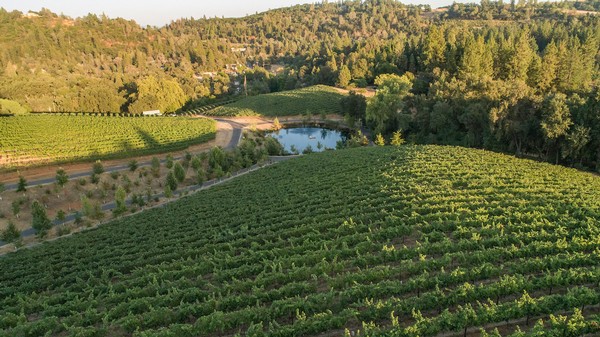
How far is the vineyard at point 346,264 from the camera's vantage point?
17.8m

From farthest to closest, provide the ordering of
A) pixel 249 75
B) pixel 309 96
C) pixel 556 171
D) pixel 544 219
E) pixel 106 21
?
pixel 106 21
pixel 249 75
pixel 309 96
pixel 556 171
pixel 544 219

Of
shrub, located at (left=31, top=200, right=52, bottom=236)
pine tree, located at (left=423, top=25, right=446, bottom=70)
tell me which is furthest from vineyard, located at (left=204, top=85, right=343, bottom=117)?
shrub, located at (left=31, top=200, right=52, bottom=236)

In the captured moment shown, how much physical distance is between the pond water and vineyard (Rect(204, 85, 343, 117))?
18.5 feet

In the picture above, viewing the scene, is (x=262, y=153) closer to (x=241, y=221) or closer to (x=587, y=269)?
(x=241, y=221)

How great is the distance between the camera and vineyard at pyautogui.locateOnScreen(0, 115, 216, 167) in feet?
198

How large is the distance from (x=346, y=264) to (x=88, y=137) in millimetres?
61834

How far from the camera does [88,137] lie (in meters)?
68.8

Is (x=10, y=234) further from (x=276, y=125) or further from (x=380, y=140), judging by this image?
(x=276, y=125)

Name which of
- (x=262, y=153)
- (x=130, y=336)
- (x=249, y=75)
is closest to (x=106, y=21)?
(x=249, y=75)

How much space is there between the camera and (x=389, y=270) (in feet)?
70.3

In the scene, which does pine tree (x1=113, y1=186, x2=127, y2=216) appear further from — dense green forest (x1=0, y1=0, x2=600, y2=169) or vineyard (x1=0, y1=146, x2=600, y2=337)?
dense green forest (x1=0, y1=0, x2=600, y2=169)

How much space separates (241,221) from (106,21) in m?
202

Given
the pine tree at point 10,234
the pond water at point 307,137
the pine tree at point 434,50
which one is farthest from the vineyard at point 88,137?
the pine tree at point 434,50

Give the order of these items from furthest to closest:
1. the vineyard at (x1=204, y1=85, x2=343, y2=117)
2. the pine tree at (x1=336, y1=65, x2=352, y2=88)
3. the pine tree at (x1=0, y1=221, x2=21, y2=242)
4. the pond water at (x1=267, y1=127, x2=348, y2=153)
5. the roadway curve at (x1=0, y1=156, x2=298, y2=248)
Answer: the pine tree at (x1=336, y1=65, x2=352, y2=88) < the vineyard at (x1=204, y1=85, x2=343, y2=117) < the pond water at (x1=267, y1=127, x2=348, y2=153) < the roadway curve at (x1=0, y1=156, x2=298, y2=248) < the pine tree at (x1=0, y1=221, x2=21, y2=242)
